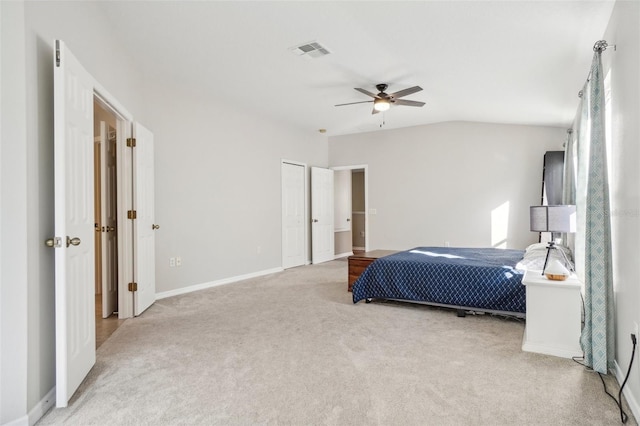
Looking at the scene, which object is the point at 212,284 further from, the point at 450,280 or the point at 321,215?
the point at 450,280

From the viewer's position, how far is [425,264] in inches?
149

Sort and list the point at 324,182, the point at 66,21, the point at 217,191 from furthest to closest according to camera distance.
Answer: the point at 324,182
the point at 217,191
the point at 66,21

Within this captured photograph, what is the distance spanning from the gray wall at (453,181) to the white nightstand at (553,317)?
3771mm

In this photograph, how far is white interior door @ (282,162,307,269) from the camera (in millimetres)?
6547

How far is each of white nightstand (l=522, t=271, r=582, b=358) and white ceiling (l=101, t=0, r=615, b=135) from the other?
176 cm

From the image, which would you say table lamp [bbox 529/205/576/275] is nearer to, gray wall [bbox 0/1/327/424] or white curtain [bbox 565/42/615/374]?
white curtain [bbox 565/42/615/374]

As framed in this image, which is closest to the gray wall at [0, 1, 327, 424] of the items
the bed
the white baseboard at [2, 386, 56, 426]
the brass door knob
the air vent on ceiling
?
the white baseboard at [2, 386, 56, 426]

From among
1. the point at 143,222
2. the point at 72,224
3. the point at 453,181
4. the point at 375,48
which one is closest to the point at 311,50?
the point at 375,48

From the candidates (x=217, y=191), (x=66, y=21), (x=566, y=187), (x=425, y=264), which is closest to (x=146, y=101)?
(x=217, y=191)

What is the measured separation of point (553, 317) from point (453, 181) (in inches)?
169

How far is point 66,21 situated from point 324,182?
5.54 meters

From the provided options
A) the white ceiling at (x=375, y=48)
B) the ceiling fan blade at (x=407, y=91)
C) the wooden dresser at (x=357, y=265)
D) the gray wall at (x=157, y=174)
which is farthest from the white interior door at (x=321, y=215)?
Answer: the ceiling fan blade at (x=407, y=91)

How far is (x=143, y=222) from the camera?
3.84 m

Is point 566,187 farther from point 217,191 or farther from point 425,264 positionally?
point 217,191
